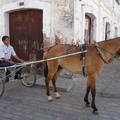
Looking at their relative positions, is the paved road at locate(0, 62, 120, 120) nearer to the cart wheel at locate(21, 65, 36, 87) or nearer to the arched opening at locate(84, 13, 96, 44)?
the cart wheel at locate(21, 65, 36, 87)

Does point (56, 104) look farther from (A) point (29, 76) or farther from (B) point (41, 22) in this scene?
(B) point (41, 22)

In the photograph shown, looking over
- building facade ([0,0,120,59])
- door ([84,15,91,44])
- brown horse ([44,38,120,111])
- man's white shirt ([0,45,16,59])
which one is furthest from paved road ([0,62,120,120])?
door ([84,15,91,44])

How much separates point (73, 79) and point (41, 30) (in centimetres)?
250

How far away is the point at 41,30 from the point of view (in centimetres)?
875

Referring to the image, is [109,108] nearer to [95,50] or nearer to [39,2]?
[95,50]

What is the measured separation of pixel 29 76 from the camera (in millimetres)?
6879

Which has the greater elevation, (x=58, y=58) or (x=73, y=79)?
(x=58, y=58)

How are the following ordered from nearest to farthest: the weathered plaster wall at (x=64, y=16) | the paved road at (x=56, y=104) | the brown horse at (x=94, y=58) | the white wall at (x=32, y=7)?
the paved road at (x=56, y=104) → the brown horse at (x=94, y=58) → the weathered plaster wall at (x=64, y=16) → the white wall at (x=32, y=7)

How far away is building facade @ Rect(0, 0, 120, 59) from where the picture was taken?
8.12 meters

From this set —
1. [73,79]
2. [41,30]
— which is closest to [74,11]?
[41,30]

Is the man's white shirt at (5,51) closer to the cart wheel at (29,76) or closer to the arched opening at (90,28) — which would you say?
the cart wheel at (29,76)

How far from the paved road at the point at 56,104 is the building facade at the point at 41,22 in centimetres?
224

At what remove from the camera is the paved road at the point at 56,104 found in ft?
15.0

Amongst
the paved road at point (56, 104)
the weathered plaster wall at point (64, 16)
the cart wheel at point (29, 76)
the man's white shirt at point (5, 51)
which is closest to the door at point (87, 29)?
the weathered plaster wall at point (64, 16)
